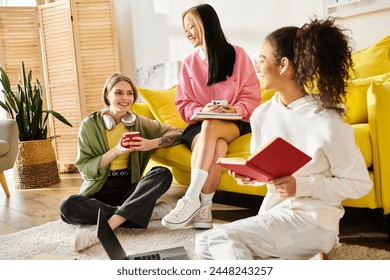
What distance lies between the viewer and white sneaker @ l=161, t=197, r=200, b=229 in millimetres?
1633

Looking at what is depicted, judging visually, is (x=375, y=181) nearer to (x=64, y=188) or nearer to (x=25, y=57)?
(x=64, y=188)

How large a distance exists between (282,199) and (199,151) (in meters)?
0.58

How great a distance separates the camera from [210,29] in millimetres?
Answer: 1953

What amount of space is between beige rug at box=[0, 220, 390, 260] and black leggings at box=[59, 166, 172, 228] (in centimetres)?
7

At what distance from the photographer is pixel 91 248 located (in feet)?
5.28

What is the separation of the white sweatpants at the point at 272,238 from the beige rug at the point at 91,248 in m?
0.24

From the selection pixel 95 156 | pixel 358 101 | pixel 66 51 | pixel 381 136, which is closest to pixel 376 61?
pixel 358 101

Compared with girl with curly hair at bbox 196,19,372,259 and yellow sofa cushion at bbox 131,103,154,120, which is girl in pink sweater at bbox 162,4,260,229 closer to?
yellow sofa cushion at bbox 131,103,154,120

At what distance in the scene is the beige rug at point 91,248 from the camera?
1.49m

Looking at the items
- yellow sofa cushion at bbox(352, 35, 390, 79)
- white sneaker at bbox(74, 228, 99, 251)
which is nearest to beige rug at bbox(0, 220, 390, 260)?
white sneaker at bbox(74, 228, 99, 251)

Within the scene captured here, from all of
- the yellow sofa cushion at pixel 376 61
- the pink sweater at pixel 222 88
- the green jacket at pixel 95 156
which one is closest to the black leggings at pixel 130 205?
the green jacket at pixel 95 156

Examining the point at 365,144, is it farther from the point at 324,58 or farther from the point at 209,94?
the point at 209,94

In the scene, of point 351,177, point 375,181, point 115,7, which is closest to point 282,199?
point 351,177

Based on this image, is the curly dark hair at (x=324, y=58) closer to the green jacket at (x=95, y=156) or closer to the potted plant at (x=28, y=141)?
the green jacket at (x=95, y=156)
